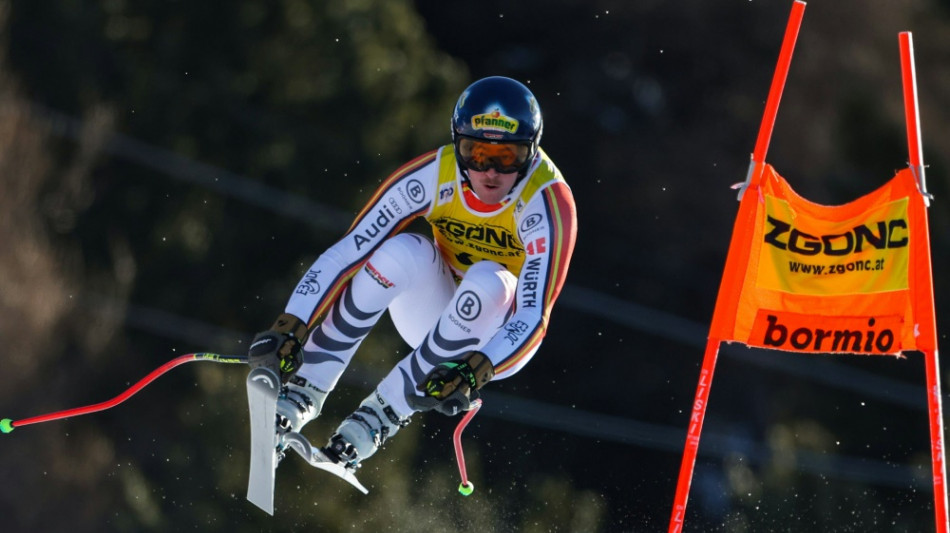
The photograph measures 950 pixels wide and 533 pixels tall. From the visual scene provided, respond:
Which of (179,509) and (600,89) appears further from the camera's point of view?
(600,89)

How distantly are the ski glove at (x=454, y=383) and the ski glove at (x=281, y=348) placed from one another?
0.56 m

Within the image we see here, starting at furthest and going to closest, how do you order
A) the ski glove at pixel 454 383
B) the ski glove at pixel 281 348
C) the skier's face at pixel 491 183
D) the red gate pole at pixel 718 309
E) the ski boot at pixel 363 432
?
the red gate pole at pixel 718 309, the skier's face at pixel 491 183, the ski boot at pixel 363 432, the ski glove at pixel 281 348, the ski glove at pixel 454 383

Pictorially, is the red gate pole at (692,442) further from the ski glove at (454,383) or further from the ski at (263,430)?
the ski at (263,430)

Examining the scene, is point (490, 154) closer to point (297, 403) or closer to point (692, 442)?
point (297, 403)

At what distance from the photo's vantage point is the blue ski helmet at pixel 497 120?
21.9 ft

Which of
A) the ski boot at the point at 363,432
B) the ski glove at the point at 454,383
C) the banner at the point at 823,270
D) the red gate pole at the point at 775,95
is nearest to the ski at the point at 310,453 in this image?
the ski boot at the point at 363,432

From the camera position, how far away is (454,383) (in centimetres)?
634

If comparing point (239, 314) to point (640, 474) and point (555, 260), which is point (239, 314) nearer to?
point (640, 474)

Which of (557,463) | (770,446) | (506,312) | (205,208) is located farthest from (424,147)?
(506,312)

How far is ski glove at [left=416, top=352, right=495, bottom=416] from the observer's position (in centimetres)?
633

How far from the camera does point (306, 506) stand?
1247 centimetres

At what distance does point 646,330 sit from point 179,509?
16.6 feet

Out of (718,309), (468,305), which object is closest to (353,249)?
(468,305)

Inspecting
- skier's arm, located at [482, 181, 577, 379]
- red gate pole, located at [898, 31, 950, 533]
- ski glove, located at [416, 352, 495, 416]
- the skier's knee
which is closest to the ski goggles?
skier's arm, located at [482, 181, 577, 379]
